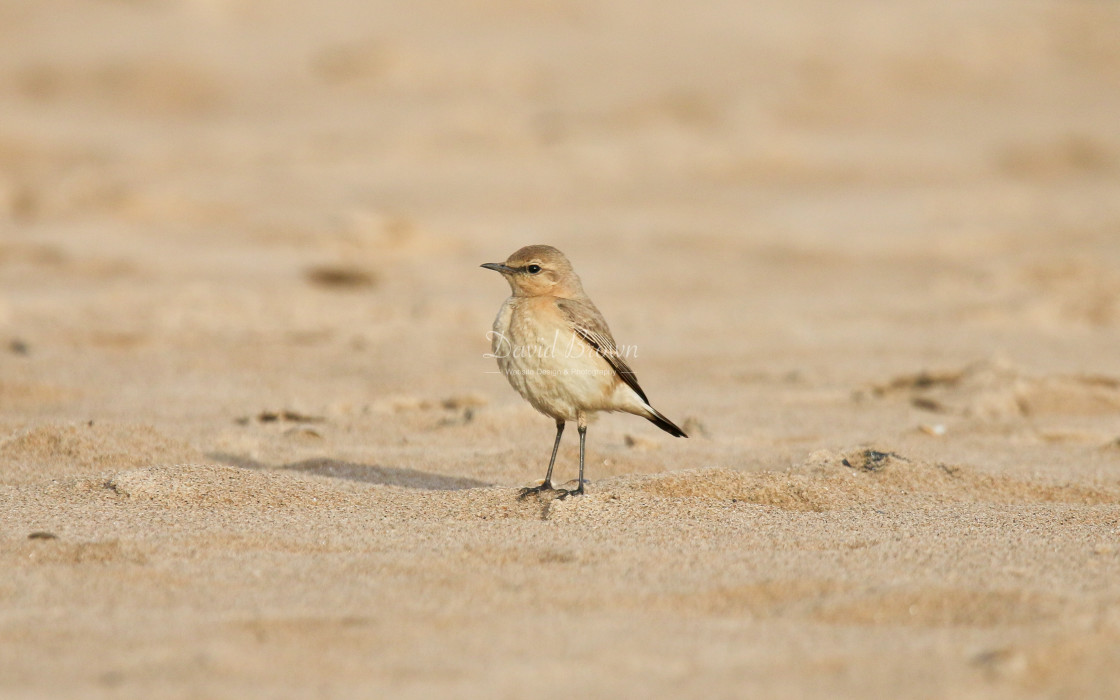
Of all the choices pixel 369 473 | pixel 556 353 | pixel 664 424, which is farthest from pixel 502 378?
pixel 556 353

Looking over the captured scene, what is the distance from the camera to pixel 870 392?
7.82m

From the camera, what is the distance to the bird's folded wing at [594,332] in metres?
5.41

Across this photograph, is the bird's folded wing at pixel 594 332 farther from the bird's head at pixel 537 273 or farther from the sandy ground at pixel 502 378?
the sandy ground at pixel 502 378

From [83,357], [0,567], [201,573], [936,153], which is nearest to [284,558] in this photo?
[201,573]

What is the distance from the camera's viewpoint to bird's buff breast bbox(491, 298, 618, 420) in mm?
5258

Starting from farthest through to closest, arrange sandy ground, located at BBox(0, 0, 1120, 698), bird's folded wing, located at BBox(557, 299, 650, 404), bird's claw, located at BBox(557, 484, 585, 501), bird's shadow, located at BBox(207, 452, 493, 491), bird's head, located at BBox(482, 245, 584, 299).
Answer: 1. bird's head, located at BBox(482, 245, 584, 299)
2. bird's shadow, located at BBox(207, 452, 493, 491)
3. bird's folded wing, located at BBox(557, 299, 650, 404)
4. bird's claw, located at BBox(557, 484, 585, 501)
5. sandy ground, located at BBox(0, 0, 1120, 698)

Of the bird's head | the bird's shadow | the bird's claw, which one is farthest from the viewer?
the bird's head

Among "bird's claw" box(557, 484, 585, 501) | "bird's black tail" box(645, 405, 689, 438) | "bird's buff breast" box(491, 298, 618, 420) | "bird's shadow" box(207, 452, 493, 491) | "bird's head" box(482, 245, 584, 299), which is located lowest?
"bird's shadow" box(207, 452, 493, 491)

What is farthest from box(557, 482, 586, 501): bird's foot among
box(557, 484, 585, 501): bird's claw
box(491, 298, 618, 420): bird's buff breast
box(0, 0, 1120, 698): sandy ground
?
box(491, 298, 618, 420): bird's buff breast

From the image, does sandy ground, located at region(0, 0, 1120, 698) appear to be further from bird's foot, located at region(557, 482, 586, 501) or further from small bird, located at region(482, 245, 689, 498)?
small bird, located at region(482, 245, 689, 498)

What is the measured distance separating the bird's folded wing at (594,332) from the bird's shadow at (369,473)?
0.76 meters

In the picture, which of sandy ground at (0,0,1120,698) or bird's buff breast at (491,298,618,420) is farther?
bird's buff breast at (491,298,618,420)

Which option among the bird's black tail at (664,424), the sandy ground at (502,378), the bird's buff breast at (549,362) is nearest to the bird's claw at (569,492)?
the sandy ground at (502,378)

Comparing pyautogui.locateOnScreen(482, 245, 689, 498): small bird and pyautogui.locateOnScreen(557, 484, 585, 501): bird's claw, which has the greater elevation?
pyautogui.locateOnScreen(482, 245, 689, 498): small bird
